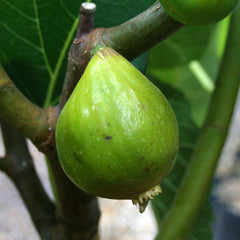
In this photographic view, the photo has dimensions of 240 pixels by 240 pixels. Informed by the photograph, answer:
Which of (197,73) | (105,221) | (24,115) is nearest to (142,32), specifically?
(24,115)

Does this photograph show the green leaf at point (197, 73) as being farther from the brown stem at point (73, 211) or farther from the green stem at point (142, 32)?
the green stem at point (142, 32)

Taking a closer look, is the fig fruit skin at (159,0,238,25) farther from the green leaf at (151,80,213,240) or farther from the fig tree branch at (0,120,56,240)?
the green leaf at (151,80,213,240)

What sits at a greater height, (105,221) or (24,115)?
(24,115)

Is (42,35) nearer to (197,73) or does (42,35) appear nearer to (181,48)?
(181,48)

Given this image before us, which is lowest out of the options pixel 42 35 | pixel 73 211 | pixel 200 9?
pixel 73 211

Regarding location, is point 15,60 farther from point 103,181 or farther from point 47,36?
point 103,181

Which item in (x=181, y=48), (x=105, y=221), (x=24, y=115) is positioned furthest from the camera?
(x=105, y=221)

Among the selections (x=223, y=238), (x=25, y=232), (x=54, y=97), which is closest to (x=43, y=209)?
(x=54, y=97)

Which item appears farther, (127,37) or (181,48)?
(181,48)
